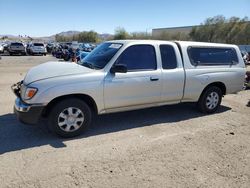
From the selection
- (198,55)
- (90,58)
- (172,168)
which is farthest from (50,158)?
(198,55)

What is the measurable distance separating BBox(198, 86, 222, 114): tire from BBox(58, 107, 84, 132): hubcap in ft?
10.7

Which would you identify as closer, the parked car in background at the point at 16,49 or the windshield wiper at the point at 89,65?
the windshield wiper at the point at 89,65

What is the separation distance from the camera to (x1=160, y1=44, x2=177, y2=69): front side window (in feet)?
18.8

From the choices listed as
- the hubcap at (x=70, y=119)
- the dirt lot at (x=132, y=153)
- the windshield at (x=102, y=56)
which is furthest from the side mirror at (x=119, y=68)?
the dirt lot at (x=132, y=153)

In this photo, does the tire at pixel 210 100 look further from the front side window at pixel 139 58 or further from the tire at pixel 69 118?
the tire at pixel 69 118

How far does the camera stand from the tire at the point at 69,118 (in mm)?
4672

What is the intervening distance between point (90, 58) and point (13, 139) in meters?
2.26

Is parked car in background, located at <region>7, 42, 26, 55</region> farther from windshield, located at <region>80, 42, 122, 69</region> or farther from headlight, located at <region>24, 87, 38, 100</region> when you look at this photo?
headlight, located at <region>24, 87, 38, 100</region>

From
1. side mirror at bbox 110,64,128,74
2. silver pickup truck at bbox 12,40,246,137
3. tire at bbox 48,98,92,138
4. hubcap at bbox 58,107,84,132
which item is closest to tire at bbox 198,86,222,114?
silver pickup truck at bbox 12,40,246,137

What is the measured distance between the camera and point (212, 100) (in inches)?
266

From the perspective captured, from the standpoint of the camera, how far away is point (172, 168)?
12.9 ft

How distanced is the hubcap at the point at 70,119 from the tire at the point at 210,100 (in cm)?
326

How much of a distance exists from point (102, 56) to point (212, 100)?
3.16 m

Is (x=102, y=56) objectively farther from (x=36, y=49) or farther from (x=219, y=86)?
(x=36, y=49)
